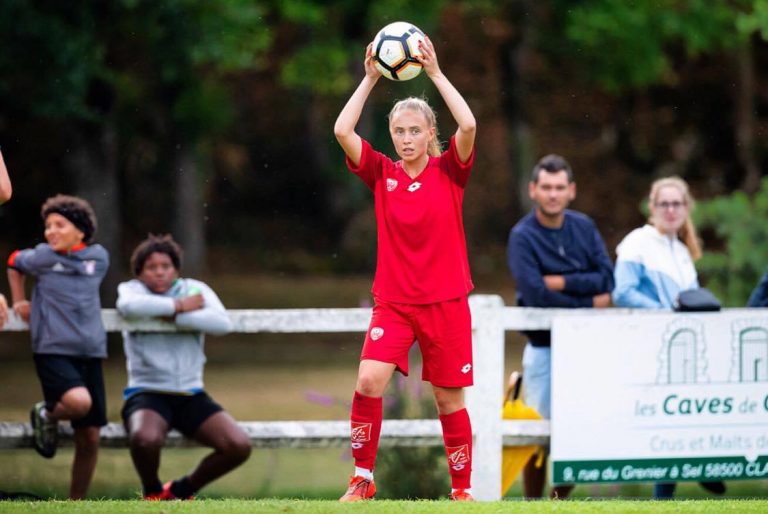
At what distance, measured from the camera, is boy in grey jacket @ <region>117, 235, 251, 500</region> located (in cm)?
764

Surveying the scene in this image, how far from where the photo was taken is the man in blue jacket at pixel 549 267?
8.12m

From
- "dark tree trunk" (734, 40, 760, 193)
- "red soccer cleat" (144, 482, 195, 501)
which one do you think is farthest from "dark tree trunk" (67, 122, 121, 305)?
"dark tree trunk" (734, 40, 760, 193)

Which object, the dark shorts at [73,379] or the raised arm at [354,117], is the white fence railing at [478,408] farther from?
the raised arm at [354,117]

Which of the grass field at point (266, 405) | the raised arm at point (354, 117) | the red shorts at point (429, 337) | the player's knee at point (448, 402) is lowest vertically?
the grass field at point (266, 405)

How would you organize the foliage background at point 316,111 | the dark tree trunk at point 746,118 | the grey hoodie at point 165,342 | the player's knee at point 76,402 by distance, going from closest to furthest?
the player's knee at point 76,402, the grey hoodie at point 165,342, the foliage background at point 316,111, the dark tree trunk at point 746,118

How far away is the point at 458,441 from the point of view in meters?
6.62

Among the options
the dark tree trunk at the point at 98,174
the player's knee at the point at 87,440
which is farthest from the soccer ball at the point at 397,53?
the dark tree trunk at the point at 98,174

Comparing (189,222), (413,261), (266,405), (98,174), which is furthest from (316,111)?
(413,261)

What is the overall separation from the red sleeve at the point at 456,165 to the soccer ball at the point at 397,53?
43cm

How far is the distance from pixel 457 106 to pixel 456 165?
12.7 inches

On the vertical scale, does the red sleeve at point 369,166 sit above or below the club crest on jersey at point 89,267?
above

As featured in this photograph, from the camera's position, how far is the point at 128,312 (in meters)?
7.68

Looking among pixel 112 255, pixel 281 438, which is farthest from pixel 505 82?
pixel 281 438

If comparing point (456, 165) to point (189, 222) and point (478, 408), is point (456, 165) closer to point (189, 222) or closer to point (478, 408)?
point (478, 408)
